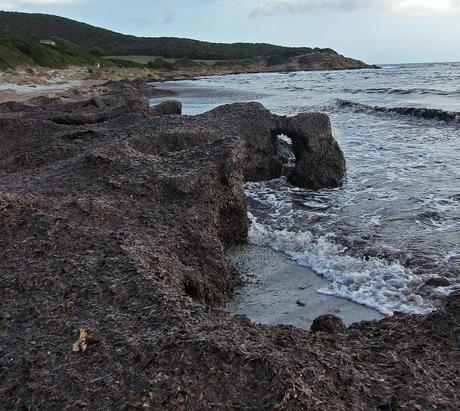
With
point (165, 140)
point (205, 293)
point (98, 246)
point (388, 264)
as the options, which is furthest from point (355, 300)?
point (165, 140)

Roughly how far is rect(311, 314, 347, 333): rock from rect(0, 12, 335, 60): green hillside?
3595 inches

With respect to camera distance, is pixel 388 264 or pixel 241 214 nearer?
pixel 388 264

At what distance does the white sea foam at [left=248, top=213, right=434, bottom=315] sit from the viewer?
4617mm

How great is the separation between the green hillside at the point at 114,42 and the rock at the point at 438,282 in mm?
90208

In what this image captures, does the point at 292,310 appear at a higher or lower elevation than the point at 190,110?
higher

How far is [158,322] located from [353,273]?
293cm

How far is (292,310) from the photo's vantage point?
14.9 ft

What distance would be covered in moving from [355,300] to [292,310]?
2.07 ft

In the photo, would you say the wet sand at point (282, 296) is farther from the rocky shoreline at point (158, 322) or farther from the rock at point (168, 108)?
the rock at point (168, 108)

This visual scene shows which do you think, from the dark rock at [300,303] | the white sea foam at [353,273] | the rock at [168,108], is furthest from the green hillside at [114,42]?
the dark rock at [300,303]

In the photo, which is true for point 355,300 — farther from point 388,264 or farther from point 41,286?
point 41,286

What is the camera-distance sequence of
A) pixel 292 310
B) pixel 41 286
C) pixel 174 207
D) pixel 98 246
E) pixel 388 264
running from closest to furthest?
pixel 41 286, pixel 98 246, pixel 292 310, pixel 174 207, pixel 388 264

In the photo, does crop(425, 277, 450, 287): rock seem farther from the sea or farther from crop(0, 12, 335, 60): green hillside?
crop(0, 12, 335, 60): green hillside

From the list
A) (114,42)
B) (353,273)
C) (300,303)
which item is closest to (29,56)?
(353,273)
